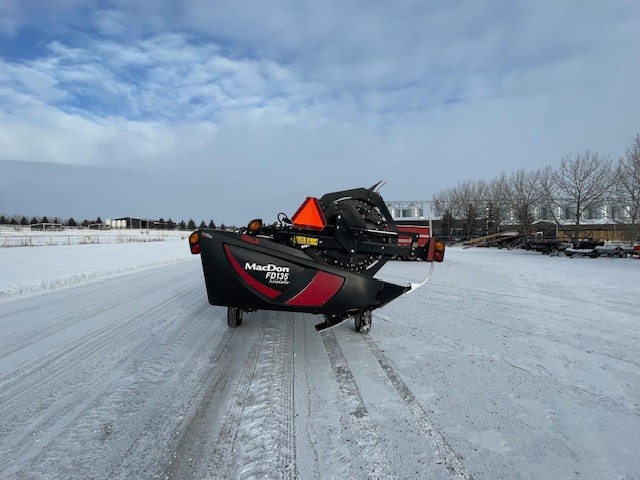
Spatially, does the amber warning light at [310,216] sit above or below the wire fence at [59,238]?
above

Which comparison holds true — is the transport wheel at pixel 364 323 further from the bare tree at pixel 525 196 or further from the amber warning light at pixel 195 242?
the bare tree at pixel 525 196

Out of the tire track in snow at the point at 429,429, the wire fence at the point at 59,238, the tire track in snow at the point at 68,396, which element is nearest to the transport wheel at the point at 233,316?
the tire track in snow at the point at 68,396

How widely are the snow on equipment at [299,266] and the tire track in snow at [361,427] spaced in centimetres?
65

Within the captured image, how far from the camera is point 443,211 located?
229 ft

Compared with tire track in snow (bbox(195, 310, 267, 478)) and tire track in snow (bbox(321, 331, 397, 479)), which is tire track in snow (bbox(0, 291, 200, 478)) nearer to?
tire track in snow (bbox(195, 310, 267, 478))

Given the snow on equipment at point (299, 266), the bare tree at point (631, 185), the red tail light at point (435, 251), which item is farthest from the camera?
the bare tree at point (631, 185)

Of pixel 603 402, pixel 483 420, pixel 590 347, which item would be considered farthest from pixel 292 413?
pixel 590 347

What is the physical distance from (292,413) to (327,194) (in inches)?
110

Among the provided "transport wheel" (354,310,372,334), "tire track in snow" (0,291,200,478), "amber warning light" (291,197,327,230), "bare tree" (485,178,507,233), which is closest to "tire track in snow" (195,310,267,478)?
"tire track in snow" (0,291,200,478)

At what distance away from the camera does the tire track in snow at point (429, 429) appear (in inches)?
82.5

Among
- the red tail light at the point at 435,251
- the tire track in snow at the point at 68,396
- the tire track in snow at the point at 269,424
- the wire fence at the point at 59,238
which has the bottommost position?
the tire track in snow at the point at 269,424

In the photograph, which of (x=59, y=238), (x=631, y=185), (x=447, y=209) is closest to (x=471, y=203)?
(x=447, y=209)

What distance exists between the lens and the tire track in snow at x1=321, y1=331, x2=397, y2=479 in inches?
83.1

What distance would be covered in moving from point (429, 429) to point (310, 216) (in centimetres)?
246
